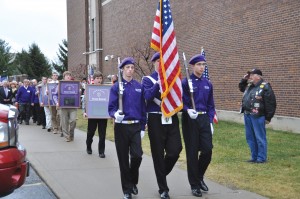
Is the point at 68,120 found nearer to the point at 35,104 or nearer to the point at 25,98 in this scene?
the point at 35,104

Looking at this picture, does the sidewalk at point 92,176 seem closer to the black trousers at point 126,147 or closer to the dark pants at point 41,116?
the black trousers at point 126,147

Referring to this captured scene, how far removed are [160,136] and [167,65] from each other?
1036mm

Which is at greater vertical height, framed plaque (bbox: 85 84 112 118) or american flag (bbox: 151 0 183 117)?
american flag (bbox: 151 0 183 117)

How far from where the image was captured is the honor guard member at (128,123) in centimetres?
623

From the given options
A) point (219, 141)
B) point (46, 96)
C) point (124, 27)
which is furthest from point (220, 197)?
point (124, 27)

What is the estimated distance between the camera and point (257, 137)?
29.5 feet

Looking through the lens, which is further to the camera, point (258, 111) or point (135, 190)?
point (258, 111)

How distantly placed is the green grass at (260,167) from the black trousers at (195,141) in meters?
0.92

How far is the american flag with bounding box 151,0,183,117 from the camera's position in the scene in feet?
20.3

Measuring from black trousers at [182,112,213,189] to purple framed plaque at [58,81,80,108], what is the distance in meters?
6.71

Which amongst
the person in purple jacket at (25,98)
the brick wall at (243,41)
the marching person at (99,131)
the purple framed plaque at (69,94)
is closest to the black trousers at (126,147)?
the marching person at (99,131)

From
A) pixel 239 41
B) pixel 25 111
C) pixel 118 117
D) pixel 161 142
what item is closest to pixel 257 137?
pixel 161 142

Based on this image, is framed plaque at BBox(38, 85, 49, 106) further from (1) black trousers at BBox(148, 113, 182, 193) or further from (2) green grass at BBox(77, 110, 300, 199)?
(1) black trousers at BBox(148, 113, 182, 193)

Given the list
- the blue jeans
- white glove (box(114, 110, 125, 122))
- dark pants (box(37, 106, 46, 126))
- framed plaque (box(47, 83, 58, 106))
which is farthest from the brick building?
white glove (box(114, 110, 125, 122))
